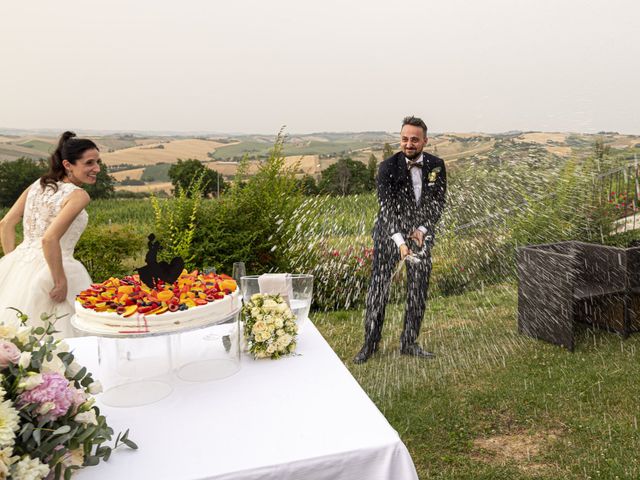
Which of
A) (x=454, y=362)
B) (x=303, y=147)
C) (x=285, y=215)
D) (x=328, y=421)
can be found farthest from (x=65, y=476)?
(x=303, y=147)

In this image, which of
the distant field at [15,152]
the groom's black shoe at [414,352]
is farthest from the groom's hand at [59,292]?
the distant field at [15,152]

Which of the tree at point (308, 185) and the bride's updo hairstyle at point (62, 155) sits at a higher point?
the bride's updo hairstyle at point (62, 155)

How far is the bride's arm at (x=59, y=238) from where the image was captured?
287 centimetres

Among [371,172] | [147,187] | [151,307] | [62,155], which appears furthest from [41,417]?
[371,172]

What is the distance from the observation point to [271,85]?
7172 mm

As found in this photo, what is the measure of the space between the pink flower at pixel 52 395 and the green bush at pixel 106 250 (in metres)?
3.90

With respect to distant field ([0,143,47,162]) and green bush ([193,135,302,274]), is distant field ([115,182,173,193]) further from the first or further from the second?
green bush ([193,135,302,274])

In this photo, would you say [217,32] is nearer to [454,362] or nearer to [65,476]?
[454,362]

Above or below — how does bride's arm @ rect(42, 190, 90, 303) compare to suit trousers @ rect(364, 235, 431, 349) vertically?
above

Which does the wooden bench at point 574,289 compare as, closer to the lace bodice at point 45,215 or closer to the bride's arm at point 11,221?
the lace bodice at point 45,215

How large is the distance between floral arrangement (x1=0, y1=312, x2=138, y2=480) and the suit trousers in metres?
2.84

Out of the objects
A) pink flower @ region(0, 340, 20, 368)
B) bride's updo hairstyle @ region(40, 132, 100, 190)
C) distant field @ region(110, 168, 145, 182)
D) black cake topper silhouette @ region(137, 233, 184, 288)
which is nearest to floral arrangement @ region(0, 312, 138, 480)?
pink flower @ region(0, 340, 20, 368)

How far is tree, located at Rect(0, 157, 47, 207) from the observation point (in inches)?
244

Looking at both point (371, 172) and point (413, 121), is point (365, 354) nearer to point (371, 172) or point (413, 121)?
point (413, 121)
